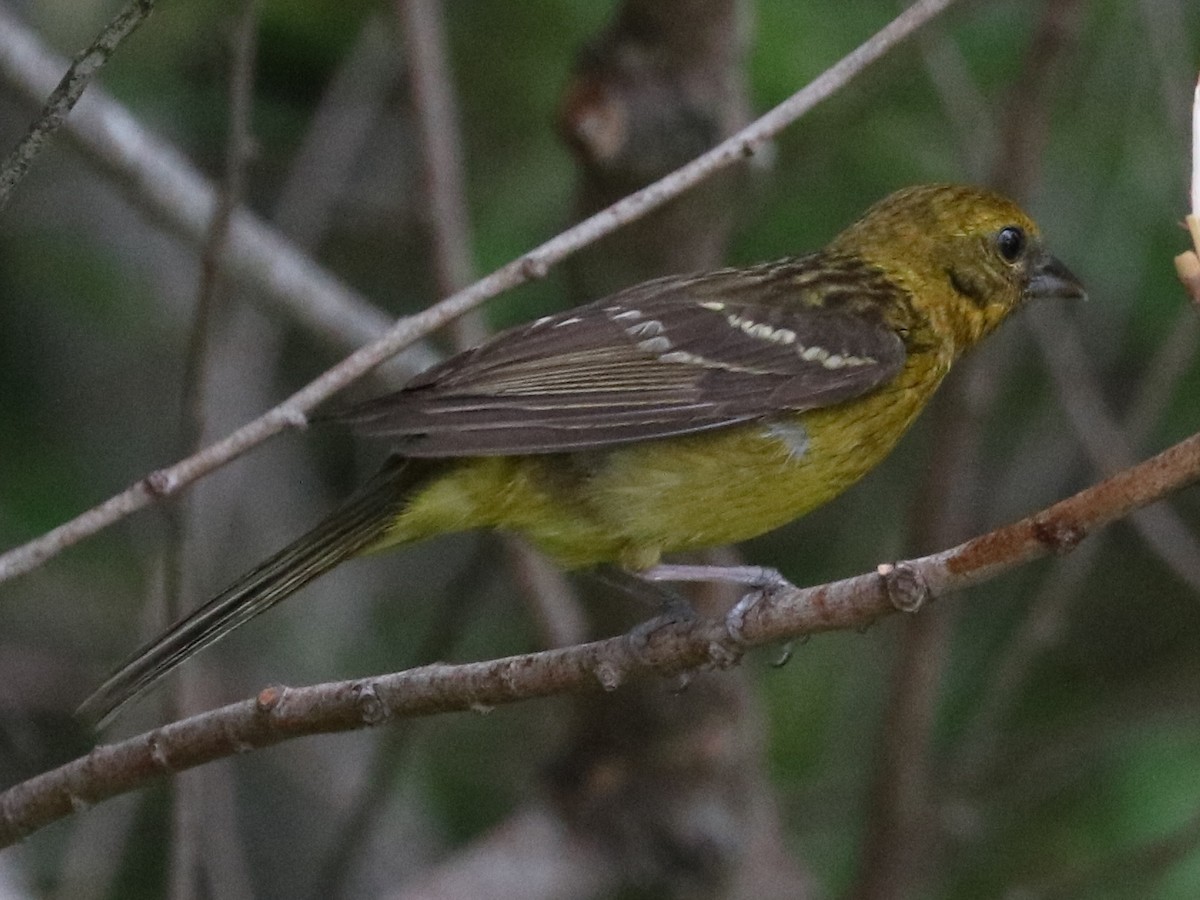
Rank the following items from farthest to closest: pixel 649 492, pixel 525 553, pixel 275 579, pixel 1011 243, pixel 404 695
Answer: pixel 525 553 → pixel 1011 243 → pixel 649 492 → pixel 275 579 → pixel 404 695

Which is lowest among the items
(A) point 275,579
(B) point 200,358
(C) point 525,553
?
(A) point 275,579

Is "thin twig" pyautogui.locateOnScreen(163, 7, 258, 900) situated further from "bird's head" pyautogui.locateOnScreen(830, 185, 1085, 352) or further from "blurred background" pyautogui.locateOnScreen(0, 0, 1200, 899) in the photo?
"bird's head" pyautogui.locateOnScreen(830, 185, 1085, 352)

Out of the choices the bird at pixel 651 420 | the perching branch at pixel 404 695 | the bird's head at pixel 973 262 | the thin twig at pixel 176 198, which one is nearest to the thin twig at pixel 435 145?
the thin twig at pixel 176 198

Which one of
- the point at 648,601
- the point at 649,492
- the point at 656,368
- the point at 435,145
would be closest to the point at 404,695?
the point at 649,492

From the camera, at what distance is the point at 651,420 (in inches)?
129

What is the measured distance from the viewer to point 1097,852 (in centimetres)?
470

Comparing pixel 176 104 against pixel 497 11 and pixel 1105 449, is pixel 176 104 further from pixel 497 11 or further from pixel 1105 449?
pixel 1105 449

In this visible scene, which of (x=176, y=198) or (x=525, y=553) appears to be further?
(x=525, y=553)

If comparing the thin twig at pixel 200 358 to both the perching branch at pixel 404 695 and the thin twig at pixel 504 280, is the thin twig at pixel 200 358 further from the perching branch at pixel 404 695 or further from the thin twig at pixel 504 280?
the perching branch at pixel 404 695

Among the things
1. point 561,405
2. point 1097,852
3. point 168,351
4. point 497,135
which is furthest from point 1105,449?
point 168,351

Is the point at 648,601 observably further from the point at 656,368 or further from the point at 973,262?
the point at 973,262

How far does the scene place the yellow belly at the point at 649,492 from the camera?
129 inches

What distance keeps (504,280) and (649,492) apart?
703 mm

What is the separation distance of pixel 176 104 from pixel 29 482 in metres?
1.26
